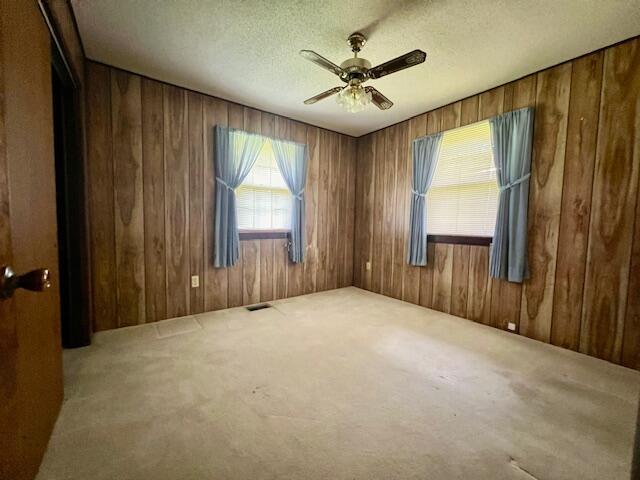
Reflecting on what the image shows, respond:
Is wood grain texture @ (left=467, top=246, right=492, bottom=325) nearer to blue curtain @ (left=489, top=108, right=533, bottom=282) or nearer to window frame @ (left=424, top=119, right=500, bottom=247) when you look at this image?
window frame @ (left=424, top=119, right=500, bottom=247)

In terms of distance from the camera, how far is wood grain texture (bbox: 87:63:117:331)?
2355 millimetres

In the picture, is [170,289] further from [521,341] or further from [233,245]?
[521,341]

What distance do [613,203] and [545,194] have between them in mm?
435

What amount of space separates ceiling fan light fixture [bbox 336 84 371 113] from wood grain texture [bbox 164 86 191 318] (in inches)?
68.9

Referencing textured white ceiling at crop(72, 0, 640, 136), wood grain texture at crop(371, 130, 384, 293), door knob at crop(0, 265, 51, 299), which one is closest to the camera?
door knob at crop(0, 265, 51, 299)

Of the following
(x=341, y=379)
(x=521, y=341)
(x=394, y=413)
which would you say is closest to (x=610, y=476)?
(x=394, y=413)

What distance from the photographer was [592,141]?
6.99ft

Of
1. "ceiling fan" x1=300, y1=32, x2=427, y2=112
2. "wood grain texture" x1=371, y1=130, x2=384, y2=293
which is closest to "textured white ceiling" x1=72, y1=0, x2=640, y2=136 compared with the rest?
"ceiling fan" x1=300, y1=32, x2=427, y2=112

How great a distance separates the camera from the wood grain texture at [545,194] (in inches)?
90.2

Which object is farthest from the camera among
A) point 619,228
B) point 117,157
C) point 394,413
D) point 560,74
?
point 117,157

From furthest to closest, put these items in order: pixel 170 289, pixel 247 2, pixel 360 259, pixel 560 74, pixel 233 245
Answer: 1. pixel 360 259
2. pixel 233 245
3. pixel 170 289
4. pixel 560 74
5. pixel 247 2

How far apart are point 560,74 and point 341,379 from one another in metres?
3.10

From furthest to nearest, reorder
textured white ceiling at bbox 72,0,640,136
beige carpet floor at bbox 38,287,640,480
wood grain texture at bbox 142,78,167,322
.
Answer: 1. wood grain texture at bbox 142,78,167,322
2. textured white ceiling at bbox 72,0,640,136
3. beige carpet floor at bbox 38,287,640,480

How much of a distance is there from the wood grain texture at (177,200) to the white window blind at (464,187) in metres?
2.89
